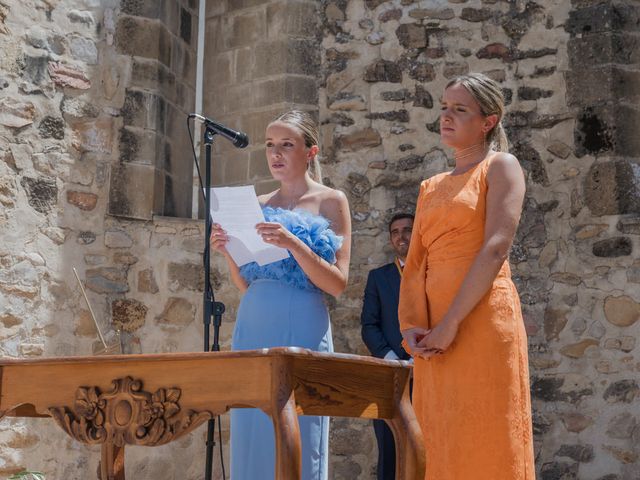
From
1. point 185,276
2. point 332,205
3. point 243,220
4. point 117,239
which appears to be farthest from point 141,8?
A: point 243,220

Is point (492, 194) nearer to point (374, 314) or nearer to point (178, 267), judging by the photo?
point (374, 314)

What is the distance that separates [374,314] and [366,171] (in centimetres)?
95

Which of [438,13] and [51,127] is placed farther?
[438,13]

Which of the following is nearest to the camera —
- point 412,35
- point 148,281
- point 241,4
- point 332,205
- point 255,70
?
point 332,205

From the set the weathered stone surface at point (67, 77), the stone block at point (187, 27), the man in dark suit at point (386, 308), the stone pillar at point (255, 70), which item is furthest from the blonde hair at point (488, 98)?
the stone block at point (187, 27)

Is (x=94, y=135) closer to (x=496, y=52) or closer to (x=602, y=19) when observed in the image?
(x=496, y=52)

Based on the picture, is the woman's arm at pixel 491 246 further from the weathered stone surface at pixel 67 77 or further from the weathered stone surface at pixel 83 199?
the weathered stone surface at pixel 67 77

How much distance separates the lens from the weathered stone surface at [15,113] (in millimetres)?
4863

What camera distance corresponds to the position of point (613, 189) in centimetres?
511

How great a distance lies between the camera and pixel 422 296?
288cm

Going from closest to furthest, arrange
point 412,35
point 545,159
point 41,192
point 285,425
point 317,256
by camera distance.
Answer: point 285,425 → point 317,256 → point 41,192 → point 545,159 → point 412,35

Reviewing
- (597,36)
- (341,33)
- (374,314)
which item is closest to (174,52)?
(341,33)

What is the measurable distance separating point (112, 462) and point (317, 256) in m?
0.97

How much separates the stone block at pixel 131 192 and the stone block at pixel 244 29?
41.9 inches
